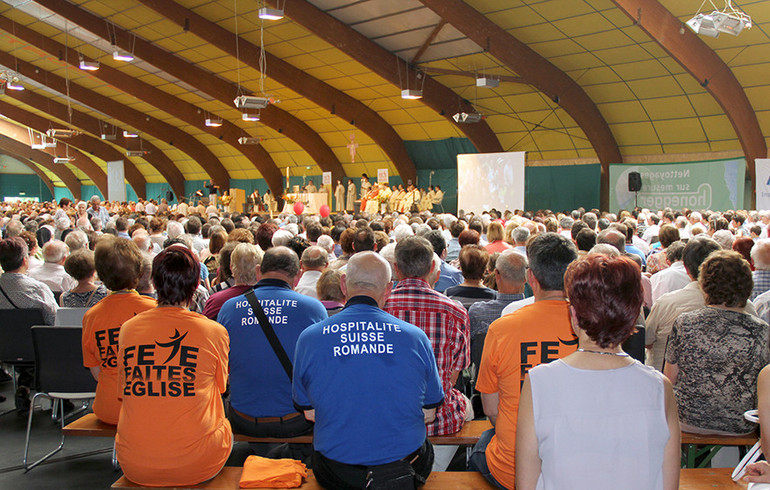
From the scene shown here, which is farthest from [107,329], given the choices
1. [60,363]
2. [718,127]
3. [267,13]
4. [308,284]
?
[718,127]

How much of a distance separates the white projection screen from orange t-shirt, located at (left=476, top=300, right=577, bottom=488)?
16473mm

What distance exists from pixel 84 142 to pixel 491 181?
26.9 meters

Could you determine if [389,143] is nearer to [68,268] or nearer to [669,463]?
[68,268]

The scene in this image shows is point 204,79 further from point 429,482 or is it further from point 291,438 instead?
point 429,482

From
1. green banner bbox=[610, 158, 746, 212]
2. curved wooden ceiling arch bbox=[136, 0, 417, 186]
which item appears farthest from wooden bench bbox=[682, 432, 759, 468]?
curved wooden ceiling arch bbox=[136, 0, 417, 186]

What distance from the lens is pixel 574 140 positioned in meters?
20.1

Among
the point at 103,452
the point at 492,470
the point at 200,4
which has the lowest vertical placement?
the point at 103,452

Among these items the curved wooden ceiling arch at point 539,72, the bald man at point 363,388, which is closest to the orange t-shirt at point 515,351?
the bald man at point 363,388

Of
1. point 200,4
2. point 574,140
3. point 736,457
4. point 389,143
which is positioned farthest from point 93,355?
point 389,143

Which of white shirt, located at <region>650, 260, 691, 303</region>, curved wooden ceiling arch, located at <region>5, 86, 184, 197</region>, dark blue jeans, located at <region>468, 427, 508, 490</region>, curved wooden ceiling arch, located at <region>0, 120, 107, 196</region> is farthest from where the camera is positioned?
curved wooden ceiling arch, located at <region>0, 120, 107, 196</region>

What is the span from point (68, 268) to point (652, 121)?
17169mm

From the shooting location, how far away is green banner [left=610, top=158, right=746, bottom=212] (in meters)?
16.5

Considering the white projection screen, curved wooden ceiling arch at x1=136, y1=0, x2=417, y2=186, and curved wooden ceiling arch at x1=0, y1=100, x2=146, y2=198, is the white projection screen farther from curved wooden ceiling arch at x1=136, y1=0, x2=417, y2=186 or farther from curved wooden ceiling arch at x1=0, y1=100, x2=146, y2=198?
curved wooden ceiling arch at x1=0, y1=100, x2=146, y2=198

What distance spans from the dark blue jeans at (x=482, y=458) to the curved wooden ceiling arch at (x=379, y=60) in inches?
521
